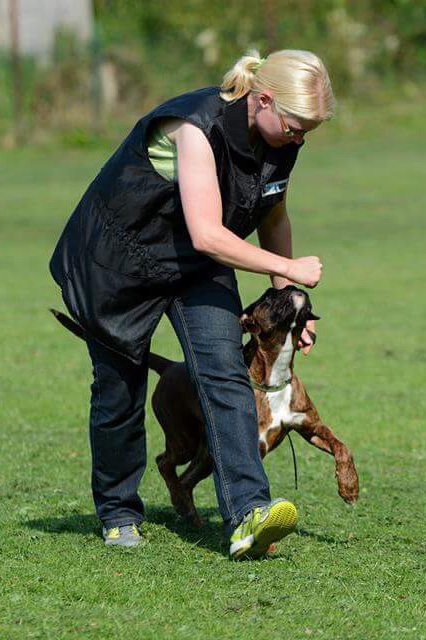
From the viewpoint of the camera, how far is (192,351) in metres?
5.47

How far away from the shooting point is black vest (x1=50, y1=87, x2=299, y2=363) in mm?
5348

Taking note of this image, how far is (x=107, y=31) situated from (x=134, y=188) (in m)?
33.1

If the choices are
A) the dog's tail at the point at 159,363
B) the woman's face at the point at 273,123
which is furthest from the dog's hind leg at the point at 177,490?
the woman's face at the point at 273,123

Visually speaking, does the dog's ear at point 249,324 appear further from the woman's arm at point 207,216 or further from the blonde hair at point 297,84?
the blonde hair at point 297,84

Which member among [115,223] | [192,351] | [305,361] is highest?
[115,223]

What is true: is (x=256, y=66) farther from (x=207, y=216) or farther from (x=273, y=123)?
(x=207, y=216)

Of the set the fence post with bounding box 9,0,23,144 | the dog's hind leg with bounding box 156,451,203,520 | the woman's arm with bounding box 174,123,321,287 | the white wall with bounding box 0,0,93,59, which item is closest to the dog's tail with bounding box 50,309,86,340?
the dog's hind leg with bounding box 156,451,203,520

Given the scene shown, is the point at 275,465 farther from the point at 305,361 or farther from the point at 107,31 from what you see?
the point at 107,31

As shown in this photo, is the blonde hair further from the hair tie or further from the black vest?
the black vest

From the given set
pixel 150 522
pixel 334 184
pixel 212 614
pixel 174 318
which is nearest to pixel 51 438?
pixel 150 522

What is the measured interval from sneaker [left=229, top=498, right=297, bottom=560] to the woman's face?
142 cm

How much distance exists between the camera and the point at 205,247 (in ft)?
16.9

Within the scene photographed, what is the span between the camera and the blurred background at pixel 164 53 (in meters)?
33.3

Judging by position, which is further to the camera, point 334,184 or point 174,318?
point 334,184
